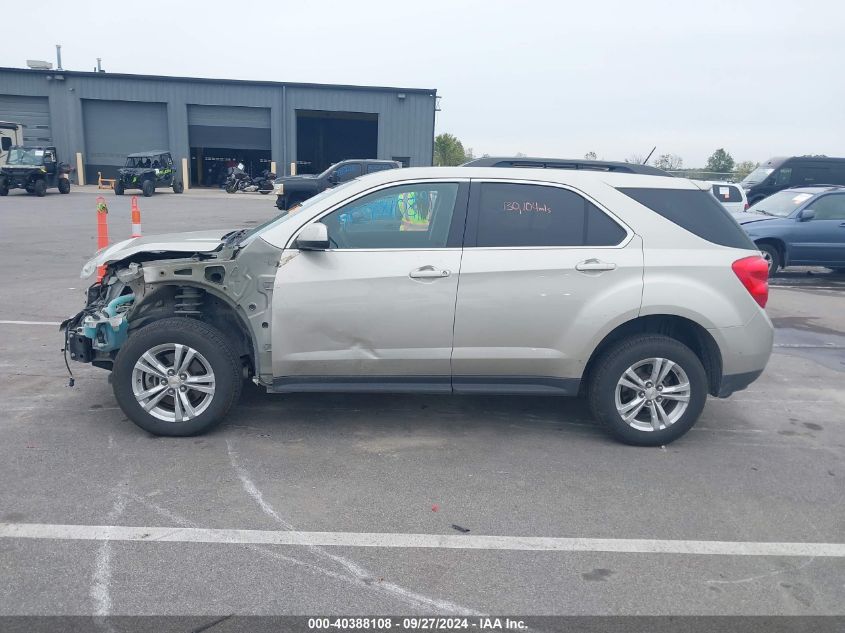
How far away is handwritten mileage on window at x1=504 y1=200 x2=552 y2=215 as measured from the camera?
16.0 ft

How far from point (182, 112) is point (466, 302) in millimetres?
39483

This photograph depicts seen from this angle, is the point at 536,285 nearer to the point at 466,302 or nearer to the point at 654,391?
the point at 466,302

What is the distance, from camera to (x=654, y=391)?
192 inches

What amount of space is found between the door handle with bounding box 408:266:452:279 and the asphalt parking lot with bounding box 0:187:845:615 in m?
1.15

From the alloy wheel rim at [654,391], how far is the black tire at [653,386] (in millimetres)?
13

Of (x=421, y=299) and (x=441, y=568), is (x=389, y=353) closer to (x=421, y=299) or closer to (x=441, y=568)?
(x=421, y=299)

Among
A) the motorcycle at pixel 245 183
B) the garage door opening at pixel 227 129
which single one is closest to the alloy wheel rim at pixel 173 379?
the motorcycle at pixel 245 183

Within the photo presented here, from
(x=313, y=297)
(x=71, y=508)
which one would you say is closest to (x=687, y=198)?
(x=313, y=297)

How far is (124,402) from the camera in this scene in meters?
4.77

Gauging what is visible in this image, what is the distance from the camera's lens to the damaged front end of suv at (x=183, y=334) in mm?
4723

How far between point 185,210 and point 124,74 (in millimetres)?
18761

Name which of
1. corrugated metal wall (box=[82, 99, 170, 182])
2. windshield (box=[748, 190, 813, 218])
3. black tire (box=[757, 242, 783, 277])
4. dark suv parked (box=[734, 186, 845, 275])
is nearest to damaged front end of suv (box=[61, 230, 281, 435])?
dark suv parked (box=[734, 186, 845, 275])

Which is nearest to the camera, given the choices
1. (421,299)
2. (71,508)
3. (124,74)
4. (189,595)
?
(189,595)

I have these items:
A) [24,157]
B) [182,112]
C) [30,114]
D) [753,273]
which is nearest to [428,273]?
[753,273]
